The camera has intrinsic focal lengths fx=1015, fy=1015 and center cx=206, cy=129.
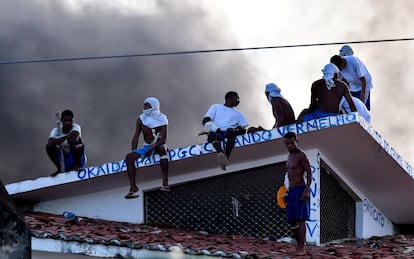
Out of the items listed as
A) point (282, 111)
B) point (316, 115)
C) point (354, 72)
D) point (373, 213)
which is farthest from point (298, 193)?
point (373, 213)

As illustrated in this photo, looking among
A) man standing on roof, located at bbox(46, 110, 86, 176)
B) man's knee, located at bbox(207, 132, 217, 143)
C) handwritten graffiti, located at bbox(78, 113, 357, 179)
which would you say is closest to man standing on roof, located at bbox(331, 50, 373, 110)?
handwritten graffiti, located at bbox(78, 113, 357, 179)

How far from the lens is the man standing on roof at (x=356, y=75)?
1359 cm

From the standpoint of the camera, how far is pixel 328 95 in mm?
12383

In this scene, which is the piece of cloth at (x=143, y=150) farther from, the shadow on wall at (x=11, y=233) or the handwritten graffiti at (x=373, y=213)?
the shadow on wall at (x=11, y=233)

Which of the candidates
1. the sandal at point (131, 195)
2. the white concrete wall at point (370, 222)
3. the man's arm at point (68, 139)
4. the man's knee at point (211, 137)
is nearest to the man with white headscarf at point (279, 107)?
the man's knee at point (211, 137)

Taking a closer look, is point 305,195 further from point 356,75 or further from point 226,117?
point 356,75

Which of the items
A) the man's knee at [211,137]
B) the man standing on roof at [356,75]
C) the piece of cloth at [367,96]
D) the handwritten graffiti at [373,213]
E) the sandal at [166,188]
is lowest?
the handwritten graffiti at [373,213]

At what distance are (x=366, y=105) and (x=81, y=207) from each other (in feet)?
13.5

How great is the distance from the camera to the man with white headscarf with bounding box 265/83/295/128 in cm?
1236

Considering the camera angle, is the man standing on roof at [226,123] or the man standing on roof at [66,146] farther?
the man standing on roof at [66,146]

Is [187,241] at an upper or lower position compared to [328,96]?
lower

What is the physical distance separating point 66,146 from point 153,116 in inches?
50.4

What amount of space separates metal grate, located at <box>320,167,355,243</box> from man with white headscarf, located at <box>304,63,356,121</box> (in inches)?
35.6

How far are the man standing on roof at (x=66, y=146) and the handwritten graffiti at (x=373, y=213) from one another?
3972 millimetres
